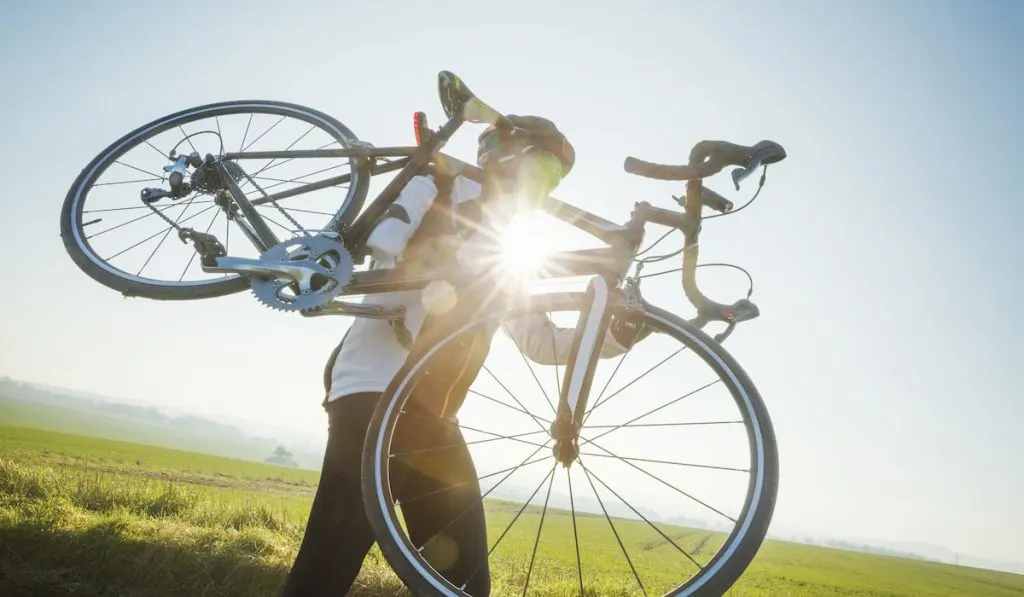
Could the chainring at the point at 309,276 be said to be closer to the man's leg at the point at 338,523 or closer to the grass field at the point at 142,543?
the man's leg at the point at 338,523

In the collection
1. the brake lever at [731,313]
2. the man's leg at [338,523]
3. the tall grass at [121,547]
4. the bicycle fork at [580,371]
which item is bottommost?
the tall grass at [121,547]

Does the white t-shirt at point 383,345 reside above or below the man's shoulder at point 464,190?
below

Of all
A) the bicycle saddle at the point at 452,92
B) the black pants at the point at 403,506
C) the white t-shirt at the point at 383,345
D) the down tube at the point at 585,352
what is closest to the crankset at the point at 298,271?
the white t-shirt at the point at 383,345

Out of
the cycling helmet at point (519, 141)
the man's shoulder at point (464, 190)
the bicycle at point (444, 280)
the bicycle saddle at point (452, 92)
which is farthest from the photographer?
the cycling helmet at point (519, 141)

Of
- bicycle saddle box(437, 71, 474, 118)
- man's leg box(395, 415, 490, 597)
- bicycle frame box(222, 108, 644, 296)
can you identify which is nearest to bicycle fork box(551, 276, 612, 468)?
bicycle frame box(222, 108, 644, 296)

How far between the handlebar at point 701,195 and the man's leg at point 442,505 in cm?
134

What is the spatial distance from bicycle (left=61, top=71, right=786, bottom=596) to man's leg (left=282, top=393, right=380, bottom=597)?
0.65 feet

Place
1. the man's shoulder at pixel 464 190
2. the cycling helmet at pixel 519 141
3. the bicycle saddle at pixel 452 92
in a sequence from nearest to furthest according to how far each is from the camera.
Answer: the bicycle saddle at pixel 452 92 < the man's shoulder at pixel 464 190 < the cycling helmet at pixel 519 141

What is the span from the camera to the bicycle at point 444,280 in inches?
76.5

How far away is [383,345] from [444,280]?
445 millimetres

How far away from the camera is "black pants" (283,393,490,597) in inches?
84.7

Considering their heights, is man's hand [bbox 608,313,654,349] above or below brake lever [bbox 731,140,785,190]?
below

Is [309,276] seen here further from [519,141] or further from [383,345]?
[519,141]

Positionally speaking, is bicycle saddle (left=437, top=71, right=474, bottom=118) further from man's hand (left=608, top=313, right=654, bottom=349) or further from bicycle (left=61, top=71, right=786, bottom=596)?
man's hand (left=608, top=313, right=654, bottom=349)
